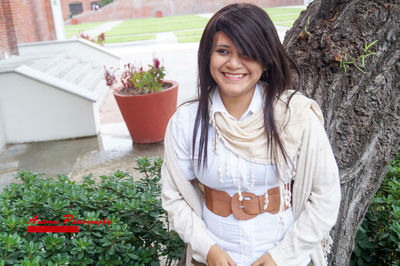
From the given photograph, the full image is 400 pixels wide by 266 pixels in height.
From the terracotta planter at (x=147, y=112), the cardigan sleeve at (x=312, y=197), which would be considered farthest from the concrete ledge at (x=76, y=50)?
the cardigan sleeve at (x=312, y=197)

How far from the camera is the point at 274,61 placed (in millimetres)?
1451

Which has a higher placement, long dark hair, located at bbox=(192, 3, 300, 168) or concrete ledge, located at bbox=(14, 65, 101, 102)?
long dark hair, located at bbox=(192, 3, 300, 168)

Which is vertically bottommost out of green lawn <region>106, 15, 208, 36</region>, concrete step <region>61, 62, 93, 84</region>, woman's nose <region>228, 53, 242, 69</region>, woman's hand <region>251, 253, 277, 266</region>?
green lawn <region>106, 15, 208, 36</region>

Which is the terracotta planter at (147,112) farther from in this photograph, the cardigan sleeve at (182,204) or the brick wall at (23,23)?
the brick wall at (23,23)

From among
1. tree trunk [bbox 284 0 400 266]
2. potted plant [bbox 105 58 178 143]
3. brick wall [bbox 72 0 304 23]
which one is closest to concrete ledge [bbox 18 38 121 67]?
potted plant [bbox 105 58 178 143]

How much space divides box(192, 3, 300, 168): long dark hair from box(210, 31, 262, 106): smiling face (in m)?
0.02

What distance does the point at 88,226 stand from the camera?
2.21m

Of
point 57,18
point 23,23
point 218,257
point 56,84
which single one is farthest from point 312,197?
point 57,18

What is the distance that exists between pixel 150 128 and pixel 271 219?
4.34 metres

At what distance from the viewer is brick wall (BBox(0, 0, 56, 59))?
33.9 ft

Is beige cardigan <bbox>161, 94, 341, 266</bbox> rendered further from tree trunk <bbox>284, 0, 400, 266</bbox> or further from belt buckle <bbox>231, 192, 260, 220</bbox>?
tree trunk <bbox>284, 0, 400, 266</bbox>

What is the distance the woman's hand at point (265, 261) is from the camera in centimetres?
152

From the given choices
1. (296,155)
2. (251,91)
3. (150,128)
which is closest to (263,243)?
(296,155)

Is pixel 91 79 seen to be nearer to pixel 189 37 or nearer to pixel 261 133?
pixel 261 133
